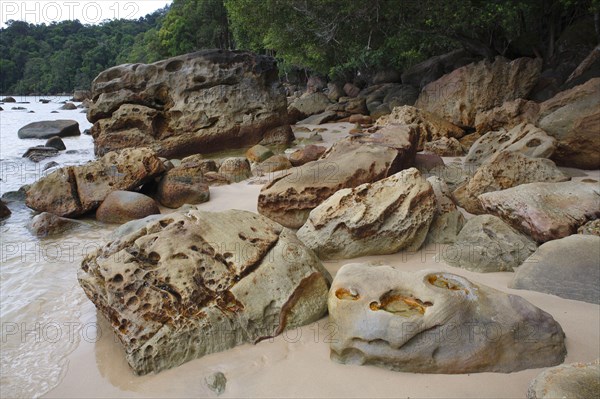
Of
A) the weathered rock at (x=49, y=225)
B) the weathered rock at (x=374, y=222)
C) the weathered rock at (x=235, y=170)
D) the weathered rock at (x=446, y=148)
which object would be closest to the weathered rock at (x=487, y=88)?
the weathered rock at (x=446, y=148)

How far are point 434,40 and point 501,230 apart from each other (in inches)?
411

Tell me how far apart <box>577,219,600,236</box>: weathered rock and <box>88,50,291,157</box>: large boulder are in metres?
9.02

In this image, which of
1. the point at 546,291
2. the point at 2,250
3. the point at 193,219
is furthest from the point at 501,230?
the point at 2,250

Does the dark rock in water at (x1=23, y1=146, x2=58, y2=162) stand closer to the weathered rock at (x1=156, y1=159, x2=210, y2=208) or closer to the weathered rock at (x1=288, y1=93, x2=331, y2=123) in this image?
the weathered rock at (x1=156, y1=159, x2=210, y2=208)

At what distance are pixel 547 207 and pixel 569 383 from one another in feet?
8.63

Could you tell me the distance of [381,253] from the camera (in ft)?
13.5

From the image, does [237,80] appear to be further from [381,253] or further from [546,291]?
[546,291]

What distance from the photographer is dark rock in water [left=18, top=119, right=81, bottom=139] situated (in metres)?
15.7

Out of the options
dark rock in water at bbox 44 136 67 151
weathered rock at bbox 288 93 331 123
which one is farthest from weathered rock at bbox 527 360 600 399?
weathered rock at bbox 288 93 331 123

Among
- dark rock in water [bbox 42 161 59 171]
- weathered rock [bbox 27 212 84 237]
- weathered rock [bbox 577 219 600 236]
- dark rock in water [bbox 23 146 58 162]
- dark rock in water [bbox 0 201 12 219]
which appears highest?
weathered rock [bbox 577 219 600 236]

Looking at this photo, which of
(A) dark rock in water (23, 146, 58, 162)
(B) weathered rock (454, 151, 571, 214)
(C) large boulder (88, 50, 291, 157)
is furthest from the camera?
(A) dark rock in water (23, 146, 58, 162)

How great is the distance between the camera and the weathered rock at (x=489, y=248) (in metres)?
3.75

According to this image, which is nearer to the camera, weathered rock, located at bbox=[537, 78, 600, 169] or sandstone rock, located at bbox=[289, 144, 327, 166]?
weathered rock, located at bbox=[537, 78, 600, 169]

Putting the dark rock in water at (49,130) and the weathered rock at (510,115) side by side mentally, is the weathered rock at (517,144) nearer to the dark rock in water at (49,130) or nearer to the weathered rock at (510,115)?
the weathered rock at (510,115)
